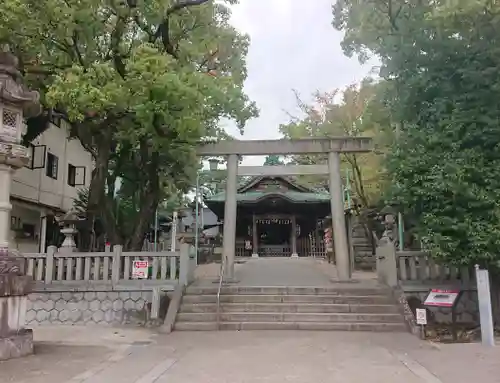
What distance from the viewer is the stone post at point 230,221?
45.5ft

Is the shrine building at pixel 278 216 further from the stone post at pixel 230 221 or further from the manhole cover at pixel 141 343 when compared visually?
the manhole cover at pixel 141 343

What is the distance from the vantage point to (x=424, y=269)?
1139 centimetres

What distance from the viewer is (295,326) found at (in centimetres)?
1017

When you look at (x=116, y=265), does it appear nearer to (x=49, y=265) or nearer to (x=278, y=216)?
(x=49, y=265)

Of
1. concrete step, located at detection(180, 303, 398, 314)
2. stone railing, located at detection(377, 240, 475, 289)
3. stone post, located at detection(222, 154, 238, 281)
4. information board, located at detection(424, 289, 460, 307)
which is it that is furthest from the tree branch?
information board, located at detection(424, 289, 460, 307)

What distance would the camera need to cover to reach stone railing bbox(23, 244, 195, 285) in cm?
1180

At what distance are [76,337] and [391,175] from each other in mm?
7646

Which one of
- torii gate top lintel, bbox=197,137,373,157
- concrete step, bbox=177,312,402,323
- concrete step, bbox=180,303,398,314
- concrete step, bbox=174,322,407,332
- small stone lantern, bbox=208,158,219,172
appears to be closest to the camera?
concrete step, bbox=174,322,407,332

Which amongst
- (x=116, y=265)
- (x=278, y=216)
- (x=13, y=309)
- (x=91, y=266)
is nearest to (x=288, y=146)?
(x=116, y=265)

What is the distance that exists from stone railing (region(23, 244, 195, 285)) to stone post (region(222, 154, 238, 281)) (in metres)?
2.00

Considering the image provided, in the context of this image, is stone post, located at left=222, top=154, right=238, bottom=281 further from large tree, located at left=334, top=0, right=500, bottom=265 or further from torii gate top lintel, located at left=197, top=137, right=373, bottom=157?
large tree, located at left=334, top=0, right=500, bottom=265

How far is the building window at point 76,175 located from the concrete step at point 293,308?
1336 centimetres

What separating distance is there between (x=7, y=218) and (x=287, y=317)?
245 inches

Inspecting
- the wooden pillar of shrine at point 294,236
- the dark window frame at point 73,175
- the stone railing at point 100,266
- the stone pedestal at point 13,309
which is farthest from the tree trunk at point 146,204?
the wooden pillar of shrine at point 294,236
